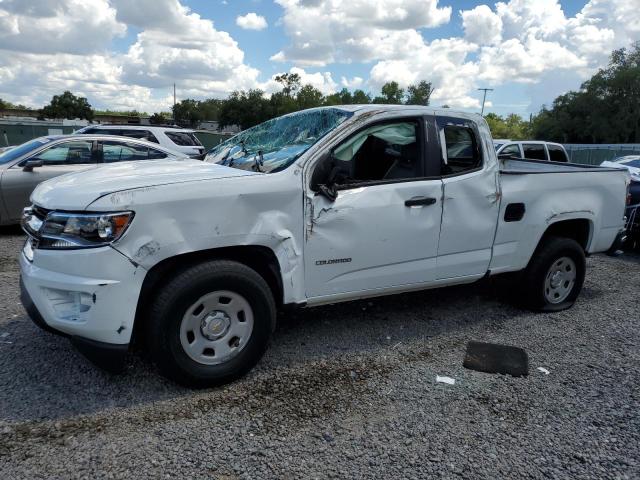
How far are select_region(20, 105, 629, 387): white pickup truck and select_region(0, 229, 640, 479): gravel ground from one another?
0.35m

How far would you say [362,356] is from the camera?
12.7ft

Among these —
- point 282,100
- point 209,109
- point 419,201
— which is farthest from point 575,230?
point 209,109

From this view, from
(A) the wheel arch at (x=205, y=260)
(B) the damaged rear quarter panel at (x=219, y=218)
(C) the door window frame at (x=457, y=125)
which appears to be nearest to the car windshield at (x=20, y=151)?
(A) the wheel arch at (x=205, y=260)

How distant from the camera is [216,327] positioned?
3193 millimetres

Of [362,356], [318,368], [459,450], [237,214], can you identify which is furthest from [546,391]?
[237,214]

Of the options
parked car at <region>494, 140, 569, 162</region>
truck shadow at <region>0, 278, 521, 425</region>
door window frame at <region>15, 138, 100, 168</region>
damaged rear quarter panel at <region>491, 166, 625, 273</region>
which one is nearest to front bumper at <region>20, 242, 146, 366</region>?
truck shadow at <region>0, 278, 521, 425</region>

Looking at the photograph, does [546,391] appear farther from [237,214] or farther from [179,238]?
[179,238]

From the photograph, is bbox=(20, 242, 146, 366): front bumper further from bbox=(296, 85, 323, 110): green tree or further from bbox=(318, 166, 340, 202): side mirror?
bbox=(296, 85, 323, 110): green tree

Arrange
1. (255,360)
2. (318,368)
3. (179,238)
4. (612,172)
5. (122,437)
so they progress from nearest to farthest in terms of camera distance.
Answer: (122,437)
(179,238)
(255,360)
(318,368)
(612,172)

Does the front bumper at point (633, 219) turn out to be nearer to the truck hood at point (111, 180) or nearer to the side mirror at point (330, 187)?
the side mirror at point (330, 187)

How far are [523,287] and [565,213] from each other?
0.81m

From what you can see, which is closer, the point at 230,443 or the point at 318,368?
the point at 230,443

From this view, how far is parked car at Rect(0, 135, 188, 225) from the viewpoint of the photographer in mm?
7316

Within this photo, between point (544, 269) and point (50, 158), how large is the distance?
7.25 m
